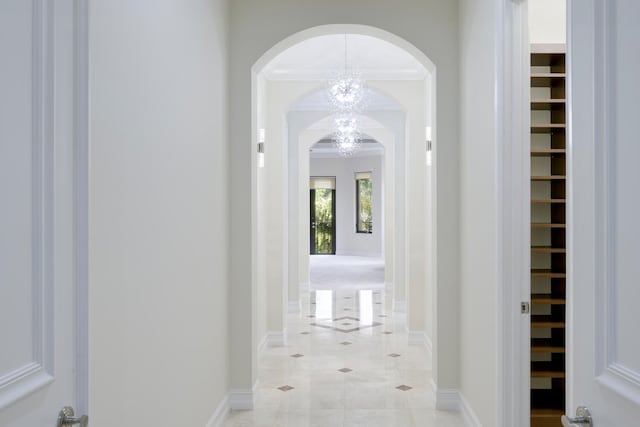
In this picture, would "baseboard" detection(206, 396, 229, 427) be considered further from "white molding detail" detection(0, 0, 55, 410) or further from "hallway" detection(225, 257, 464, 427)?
"white molding detail" detection(0, 0, 55, 410)

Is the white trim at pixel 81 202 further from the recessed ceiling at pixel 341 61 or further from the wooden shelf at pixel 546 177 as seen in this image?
the recessed ceiling at pixel 341 61

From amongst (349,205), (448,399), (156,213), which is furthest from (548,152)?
(349,205)

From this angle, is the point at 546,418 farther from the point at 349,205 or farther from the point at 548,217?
the point at 349,205

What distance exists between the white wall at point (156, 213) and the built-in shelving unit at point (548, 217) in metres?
2.23

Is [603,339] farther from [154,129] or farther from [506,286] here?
[154,129]

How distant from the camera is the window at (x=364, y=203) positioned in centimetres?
1911

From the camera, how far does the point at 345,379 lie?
5.39m

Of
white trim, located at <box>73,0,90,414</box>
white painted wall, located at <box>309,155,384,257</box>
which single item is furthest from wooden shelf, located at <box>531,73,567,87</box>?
white painted wall, located at <box>309,155,384,257</box>

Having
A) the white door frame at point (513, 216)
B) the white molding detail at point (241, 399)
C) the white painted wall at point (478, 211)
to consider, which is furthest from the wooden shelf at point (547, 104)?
the white molding detail at point (241, 399)

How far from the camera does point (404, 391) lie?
501 cm

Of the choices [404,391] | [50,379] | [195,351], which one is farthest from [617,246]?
[404,391]

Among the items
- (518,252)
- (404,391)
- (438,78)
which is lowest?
(404,391)

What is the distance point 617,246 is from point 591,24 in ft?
1.92

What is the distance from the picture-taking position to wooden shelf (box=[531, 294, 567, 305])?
12.4ft
